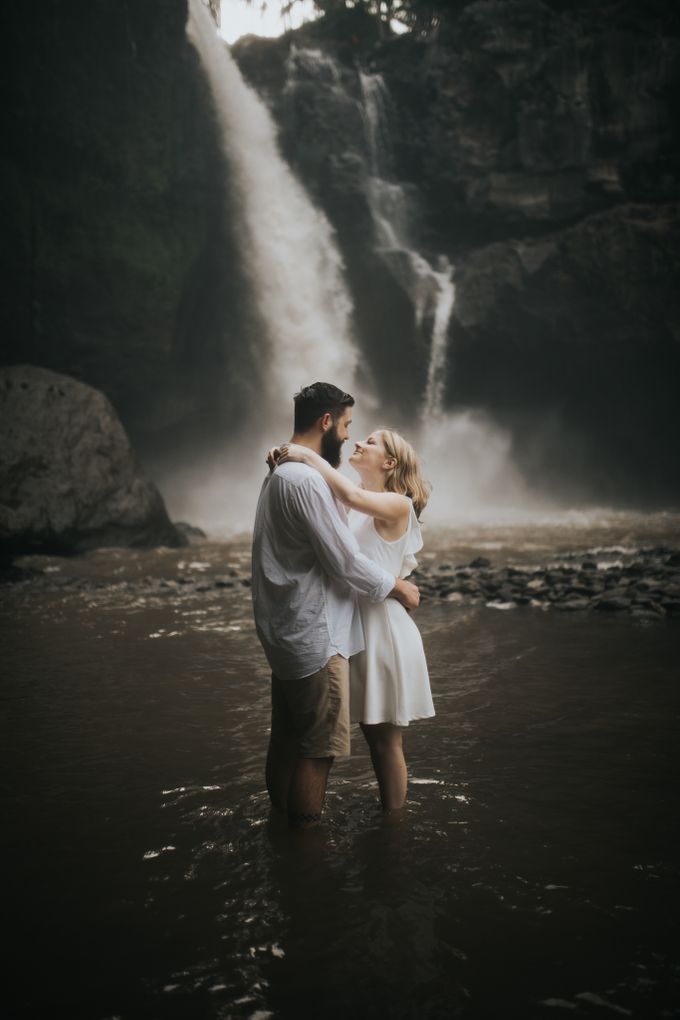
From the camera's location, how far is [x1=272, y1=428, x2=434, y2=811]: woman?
132 inches

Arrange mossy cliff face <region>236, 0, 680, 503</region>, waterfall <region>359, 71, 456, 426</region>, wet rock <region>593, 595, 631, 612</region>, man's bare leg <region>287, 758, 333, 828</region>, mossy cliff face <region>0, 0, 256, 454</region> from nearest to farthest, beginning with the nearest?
man's bare leg <region>287, 758, 333, 828</region>, wet rock <region>593, 595, 631, 612</region>, mossy cliff face <region>0, 0, 256, 454</region>, mossy cliff face <region>236, 0, 680, 503</region>, waterfall <region>359, 71, 456, 426</region>

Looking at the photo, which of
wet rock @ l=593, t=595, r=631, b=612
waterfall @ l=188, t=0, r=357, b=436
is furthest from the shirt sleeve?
waterfall @ l=188, t=0, r=357, b=436

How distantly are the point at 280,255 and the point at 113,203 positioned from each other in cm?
559

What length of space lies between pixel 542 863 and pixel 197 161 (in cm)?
2466

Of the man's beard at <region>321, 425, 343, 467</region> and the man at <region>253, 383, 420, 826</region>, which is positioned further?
the man's beard at <region>321, 425, 343, 467</region>

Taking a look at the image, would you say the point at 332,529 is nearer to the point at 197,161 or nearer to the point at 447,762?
the point at 447,762

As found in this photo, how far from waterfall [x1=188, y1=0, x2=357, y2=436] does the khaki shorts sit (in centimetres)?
2218

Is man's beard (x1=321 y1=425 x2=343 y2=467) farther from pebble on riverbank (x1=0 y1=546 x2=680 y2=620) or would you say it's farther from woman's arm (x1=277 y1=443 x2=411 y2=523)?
pebble on riverbank (x1=0 y1=546 x2=680 y2=620)

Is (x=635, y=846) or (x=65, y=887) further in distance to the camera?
(x=635, y=846)

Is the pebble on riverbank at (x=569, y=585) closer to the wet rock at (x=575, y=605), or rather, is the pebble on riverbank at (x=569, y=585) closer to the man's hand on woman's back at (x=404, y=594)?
the wet rock at (x=575, y=605)

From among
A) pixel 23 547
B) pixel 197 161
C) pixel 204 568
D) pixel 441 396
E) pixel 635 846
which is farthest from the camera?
pixel 441 396

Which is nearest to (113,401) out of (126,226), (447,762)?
(126,226)

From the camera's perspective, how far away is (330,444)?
11.4ft

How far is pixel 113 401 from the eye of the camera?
23422mm
